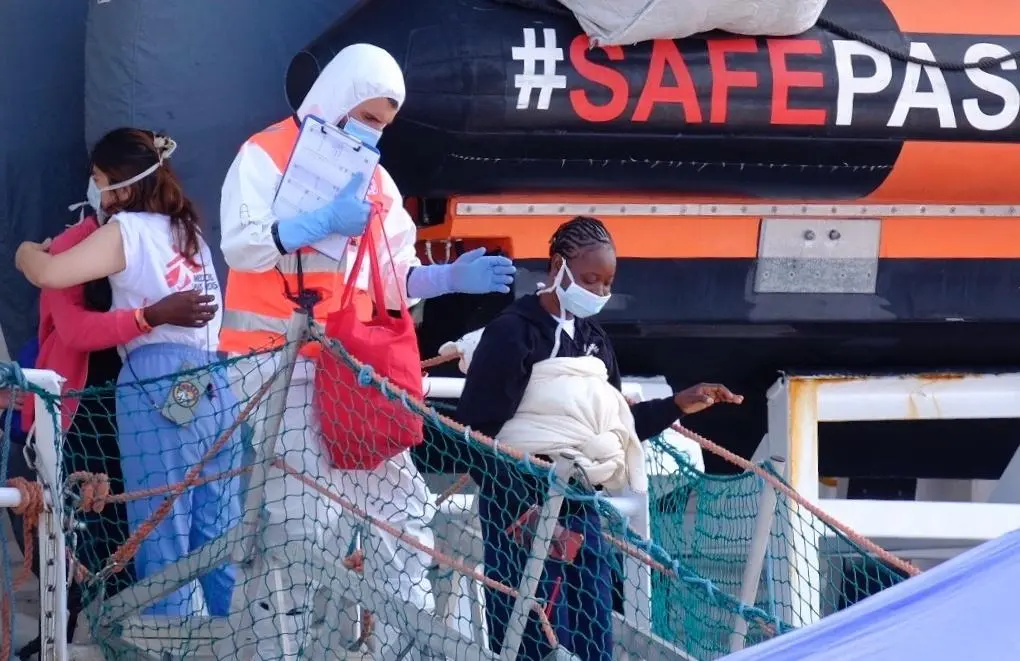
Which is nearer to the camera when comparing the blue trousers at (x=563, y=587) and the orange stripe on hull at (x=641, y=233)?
the blue trousers at (x=563, y=587)

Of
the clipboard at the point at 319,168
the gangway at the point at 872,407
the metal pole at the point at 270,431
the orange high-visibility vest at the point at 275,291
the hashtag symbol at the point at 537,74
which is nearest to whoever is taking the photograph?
the metal pole at the point at 270,431

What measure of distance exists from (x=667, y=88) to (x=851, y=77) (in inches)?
18.6

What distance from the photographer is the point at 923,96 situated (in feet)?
12.9

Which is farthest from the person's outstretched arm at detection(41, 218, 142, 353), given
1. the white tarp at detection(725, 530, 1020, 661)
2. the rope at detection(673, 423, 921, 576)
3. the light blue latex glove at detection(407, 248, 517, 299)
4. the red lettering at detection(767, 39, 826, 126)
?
the white tarp at detection(725, 530, 1020, 661)

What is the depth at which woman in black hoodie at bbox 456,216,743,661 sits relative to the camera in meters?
2.79

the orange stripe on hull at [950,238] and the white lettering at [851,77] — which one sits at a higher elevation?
the white lettering at [851,77]

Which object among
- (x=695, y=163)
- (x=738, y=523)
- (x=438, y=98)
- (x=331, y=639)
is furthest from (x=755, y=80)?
(x=331, y=639)

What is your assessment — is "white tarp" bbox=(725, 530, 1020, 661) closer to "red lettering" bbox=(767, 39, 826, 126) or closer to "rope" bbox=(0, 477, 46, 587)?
"rope" bbox=(0, 477, 46, 587)

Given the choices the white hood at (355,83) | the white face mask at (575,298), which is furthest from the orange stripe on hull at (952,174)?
the white hood at (355,83)

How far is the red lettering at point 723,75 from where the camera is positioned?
3814 mm

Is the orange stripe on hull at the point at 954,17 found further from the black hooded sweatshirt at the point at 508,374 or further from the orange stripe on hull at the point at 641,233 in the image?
the black hooded sweatshirt at the point at 508,374

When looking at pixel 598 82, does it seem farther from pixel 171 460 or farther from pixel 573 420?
pixel 171 460

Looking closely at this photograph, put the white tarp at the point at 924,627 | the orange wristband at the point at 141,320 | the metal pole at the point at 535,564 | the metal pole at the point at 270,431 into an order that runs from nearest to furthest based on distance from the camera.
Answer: the white tarp at the point at 924,627, the metal pole at the point at 535,564, the metal pole at the point at 270,431, the orange wristband at the point at 141,320

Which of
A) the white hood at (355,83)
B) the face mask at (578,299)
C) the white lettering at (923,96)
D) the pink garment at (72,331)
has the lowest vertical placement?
the pink garment at (72,331)
